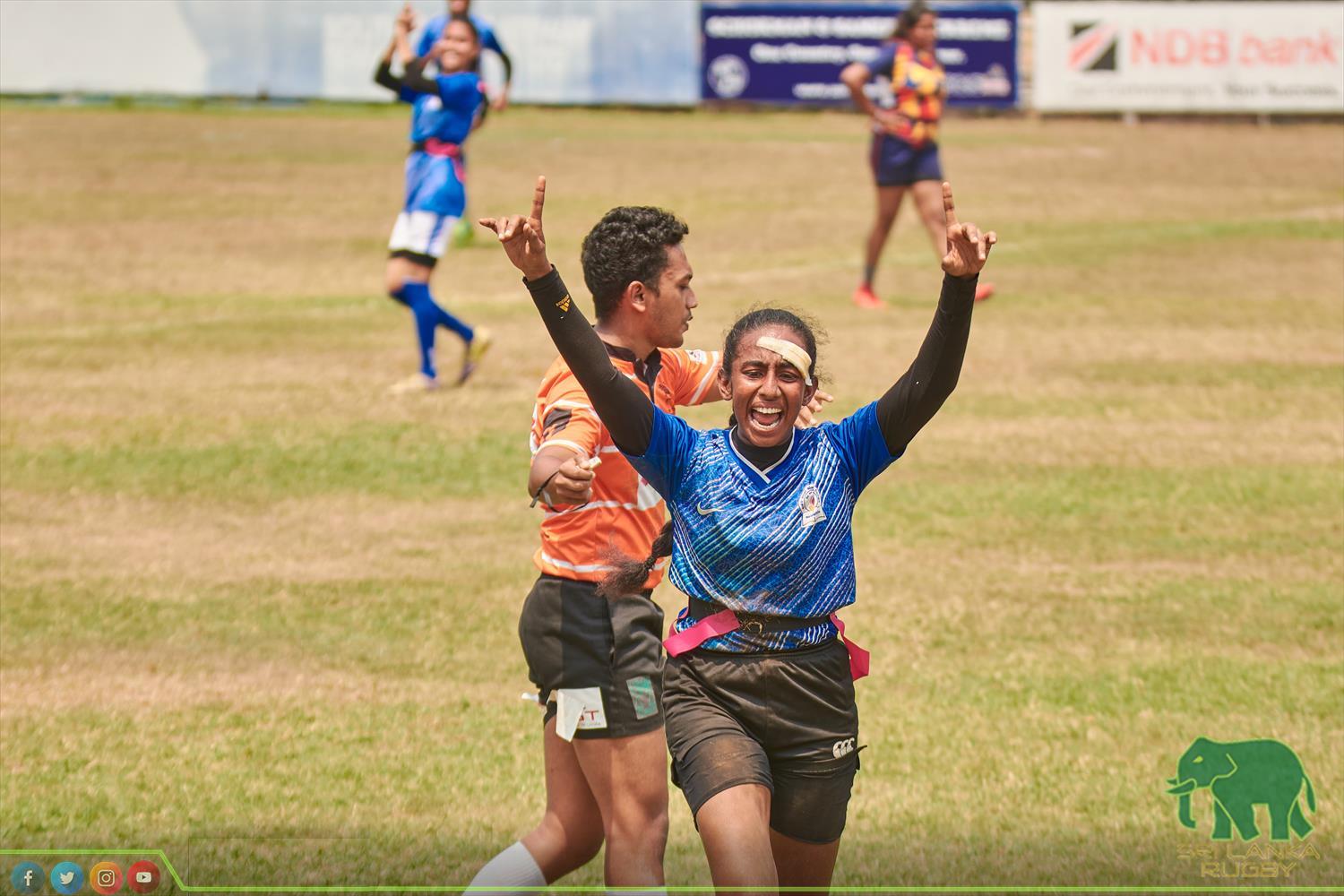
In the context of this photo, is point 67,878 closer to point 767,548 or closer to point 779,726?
point 779,726

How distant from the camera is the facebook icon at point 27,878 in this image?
5.70 metres

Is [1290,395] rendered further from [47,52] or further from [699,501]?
[47,52]

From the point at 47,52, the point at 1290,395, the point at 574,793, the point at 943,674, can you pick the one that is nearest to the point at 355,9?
the point at 47,52

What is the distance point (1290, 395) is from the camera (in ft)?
43.1

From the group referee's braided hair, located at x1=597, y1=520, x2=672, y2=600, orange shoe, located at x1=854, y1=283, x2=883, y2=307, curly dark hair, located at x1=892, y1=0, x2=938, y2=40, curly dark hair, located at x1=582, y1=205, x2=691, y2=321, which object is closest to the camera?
referee's braided hair, located at x1=597, y1=520, x2=672, y2=600

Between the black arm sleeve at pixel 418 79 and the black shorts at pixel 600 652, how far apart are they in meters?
8.29

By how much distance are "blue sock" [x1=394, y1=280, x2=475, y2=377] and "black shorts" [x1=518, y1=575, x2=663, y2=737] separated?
794 cm

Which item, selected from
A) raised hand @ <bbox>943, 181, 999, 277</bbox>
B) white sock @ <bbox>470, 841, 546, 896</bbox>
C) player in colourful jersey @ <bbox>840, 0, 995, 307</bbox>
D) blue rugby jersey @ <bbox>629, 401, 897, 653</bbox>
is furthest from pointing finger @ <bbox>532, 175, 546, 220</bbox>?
player in colourful jersey @ <bbox>840, 0, 995, 307</bbox>

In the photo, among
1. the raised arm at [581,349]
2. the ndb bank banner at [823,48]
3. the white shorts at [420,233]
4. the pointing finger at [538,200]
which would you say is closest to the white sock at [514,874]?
the raised arm at [581,349]

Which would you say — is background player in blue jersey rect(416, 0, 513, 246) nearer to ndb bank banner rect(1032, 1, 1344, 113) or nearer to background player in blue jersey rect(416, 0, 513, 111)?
background player in blue jersey rect(416, 0, 513, 111)

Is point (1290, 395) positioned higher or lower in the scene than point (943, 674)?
higher

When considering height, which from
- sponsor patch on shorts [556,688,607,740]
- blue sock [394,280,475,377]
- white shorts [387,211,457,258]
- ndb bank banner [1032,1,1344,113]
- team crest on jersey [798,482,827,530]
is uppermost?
ndb bank banner [1032,1,1344,113]

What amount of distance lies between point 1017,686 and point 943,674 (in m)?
0.35

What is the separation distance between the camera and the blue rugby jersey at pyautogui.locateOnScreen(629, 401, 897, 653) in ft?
14.8
